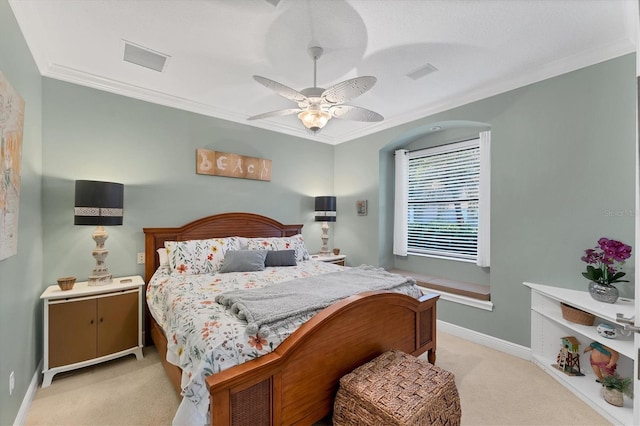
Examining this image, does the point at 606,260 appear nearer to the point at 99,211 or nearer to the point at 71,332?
the point at 99,211

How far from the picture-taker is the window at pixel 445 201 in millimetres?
3303

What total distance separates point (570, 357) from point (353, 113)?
286 cm

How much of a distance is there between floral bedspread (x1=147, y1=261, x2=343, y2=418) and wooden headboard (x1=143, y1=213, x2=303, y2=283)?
2.12 feet

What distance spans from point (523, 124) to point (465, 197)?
3.88 ft

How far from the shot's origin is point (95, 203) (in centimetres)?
244

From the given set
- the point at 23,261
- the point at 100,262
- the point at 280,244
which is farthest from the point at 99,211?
the point at 280,244

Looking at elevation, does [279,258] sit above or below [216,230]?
below

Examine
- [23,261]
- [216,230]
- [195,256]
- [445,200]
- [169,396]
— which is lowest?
[169,396]

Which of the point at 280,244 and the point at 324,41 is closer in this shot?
the point at 324,41

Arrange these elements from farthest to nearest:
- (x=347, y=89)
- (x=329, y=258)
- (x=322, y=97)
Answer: (x=329, y=258), (x=322, y=97), (x=347, y=89)

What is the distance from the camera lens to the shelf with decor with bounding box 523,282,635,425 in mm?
1921

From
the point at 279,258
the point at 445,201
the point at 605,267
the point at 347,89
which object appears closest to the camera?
the point at 347,89

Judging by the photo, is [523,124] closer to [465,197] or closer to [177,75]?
[465,197]

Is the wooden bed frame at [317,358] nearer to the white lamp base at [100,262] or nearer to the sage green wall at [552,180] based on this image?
the white lamp base at [100,262]
